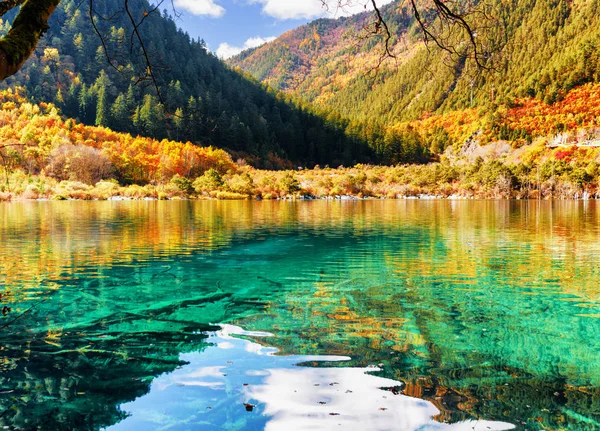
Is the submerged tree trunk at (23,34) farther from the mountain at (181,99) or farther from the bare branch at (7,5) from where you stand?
the mountain at (181,99)

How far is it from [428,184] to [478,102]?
75.9 metres

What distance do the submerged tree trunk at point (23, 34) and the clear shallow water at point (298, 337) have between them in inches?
94.3

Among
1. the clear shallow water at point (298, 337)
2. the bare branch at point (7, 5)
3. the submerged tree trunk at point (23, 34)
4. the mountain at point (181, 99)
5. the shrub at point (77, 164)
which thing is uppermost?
the mountain at point (181, 99)

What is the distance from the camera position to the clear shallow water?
11.1ft

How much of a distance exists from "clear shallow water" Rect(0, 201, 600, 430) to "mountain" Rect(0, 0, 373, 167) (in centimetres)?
5781

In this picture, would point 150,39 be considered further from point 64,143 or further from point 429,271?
point 429,271

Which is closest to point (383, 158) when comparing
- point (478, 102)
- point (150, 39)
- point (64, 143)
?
point (478, 102)

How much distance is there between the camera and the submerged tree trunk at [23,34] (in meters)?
2.30

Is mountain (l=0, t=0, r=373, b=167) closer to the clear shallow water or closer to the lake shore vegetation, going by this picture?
the lake shore vegetation

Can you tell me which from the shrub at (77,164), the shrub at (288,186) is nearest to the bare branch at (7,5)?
the shrub at (288,186)

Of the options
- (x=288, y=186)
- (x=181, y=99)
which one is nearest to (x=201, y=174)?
(x=288, y=186)

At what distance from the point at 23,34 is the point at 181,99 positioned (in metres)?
100

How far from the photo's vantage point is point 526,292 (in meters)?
7.43

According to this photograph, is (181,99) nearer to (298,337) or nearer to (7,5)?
(298,337)
